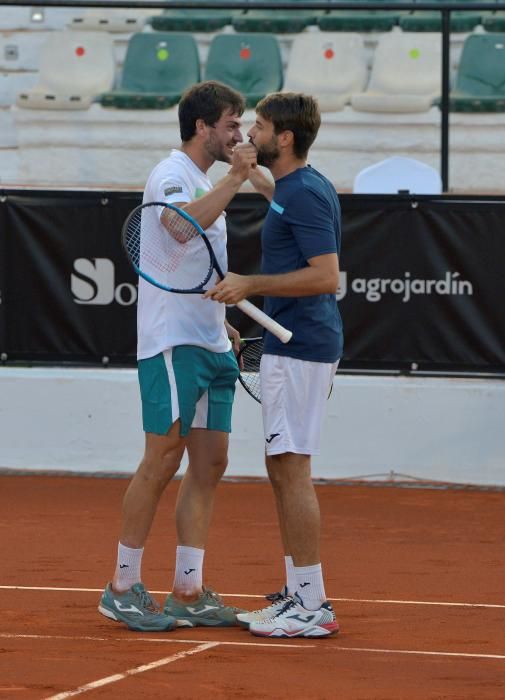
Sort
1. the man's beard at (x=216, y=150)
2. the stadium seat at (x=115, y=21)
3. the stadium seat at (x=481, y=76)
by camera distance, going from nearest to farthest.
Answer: the man's beard at (x=216, y=150)
the stadium seat at (x=481, y=76)
the stadium seat at (x=115, y=21)

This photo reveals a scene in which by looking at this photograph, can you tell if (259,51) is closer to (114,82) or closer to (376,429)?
(114,82)

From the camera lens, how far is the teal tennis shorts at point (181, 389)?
5477 millimetres

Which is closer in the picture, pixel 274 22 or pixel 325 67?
pixel 325 67

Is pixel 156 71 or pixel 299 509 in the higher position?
pixel 156 71

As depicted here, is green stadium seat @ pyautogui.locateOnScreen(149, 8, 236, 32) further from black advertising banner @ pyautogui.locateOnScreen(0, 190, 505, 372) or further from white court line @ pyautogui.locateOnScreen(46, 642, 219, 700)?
white court line @ pyautogui.locateOnScreen(46, 642, 219, 700)

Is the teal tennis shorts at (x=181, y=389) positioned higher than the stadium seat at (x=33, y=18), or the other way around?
the stadium seat at (x=33, y=18)

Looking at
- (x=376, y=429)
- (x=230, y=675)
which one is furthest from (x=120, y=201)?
(x=230, y=675)

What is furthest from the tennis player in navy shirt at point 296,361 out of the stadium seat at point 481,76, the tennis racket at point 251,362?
the stadium seat at point 481,76

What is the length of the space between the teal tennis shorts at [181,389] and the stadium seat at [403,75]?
7.10 m

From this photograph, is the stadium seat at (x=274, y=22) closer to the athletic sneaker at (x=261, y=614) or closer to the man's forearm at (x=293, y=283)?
the man's forearm at (x=293, y=283)

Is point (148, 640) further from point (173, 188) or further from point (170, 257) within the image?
point (173, 188)

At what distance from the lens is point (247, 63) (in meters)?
13.7

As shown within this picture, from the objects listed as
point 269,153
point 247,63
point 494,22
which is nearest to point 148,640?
point 269,153

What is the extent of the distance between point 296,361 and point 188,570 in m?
0.96
